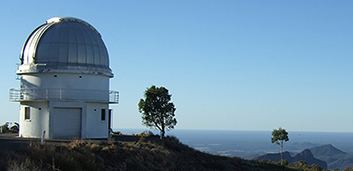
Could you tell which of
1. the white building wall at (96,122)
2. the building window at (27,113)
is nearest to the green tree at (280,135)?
the white building wall at (96,122)

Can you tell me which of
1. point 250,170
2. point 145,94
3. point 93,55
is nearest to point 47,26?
point 93,55

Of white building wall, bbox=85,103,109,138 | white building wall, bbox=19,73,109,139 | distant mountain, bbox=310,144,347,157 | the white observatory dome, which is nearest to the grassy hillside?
white building wall, bbox=85,103,109,138

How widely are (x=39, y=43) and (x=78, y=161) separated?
42.3 ft

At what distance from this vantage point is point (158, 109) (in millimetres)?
31406

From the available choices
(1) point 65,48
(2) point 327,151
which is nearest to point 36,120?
(1) point 65,48

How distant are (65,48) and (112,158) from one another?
403 inches

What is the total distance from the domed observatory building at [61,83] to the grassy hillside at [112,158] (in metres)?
5.35

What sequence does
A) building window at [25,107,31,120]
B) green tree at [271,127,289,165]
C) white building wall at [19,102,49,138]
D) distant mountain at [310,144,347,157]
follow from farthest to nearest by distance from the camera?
distant mountain at [310,144,347,157] < green tree at [271,127,289,165] < building window at [25,107,31,120] < white building wall at [19,102,49,138]

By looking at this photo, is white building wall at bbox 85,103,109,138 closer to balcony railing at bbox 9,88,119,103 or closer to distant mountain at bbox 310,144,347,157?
balcony railing at bbox 9,88,119,103

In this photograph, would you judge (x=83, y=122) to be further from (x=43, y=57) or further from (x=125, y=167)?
Result: (x=125, y=167)

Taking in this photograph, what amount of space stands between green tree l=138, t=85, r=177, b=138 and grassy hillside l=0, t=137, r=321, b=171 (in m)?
7.51

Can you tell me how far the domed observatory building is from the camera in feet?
78.4

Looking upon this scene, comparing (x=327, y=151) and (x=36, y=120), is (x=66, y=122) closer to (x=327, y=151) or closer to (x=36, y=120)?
(x=36, y=120)

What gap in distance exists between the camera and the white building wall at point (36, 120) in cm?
2385
